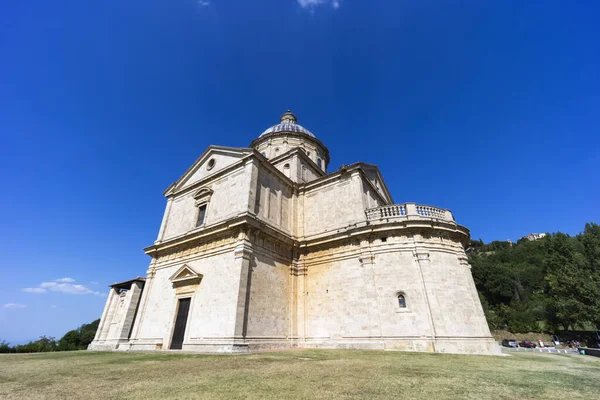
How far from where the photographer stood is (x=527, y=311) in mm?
47562

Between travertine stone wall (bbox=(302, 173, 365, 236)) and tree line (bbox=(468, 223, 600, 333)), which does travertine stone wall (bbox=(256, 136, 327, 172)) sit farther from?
tree line (bbox=(468, 223, 600, 333))

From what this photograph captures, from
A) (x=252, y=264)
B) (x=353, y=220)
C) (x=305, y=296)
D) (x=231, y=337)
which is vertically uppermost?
(x=353, y=220)

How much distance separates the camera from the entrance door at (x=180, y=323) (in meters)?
15.5

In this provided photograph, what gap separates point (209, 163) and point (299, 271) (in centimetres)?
1104

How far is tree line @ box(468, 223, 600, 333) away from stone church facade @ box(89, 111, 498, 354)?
112 feet

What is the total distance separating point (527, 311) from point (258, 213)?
5656cm

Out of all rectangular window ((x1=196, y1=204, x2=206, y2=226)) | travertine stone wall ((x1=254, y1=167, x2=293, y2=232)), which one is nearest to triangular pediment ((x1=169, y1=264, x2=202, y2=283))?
rectangular window ((x1=196, y1=204, x2=206, y2=226))

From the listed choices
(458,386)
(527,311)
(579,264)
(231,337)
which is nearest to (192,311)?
(231,337)

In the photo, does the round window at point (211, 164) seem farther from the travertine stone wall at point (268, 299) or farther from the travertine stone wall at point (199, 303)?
the travertine stone wall at point (268, 299)

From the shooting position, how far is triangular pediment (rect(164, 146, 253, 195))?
63.6 feet

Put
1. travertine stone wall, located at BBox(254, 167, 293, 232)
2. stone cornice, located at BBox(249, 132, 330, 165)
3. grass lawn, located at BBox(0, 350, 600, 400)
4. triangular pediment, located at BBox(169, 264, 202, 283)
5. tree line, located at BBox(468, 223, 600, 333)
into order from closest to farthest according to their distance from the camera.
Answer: grass lawn, located at BBox(0, 350, 600, 400) → triangular pediment, located at BBox(169, 264, 202, 283) → travertine stone wall, located at BBox(254, 167, 293, 232) → stone cornice, located at BBox(249, 132, 330, 165) → tree line, located at BBox(468, 223, 600, 333)

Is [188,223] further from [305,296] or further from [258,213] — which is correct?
[305,296]

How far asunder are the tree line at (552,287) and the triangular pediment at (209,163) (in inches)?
1824

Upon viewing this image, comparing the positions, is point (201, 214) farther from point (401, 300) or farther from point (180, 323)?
point (401, 300)
